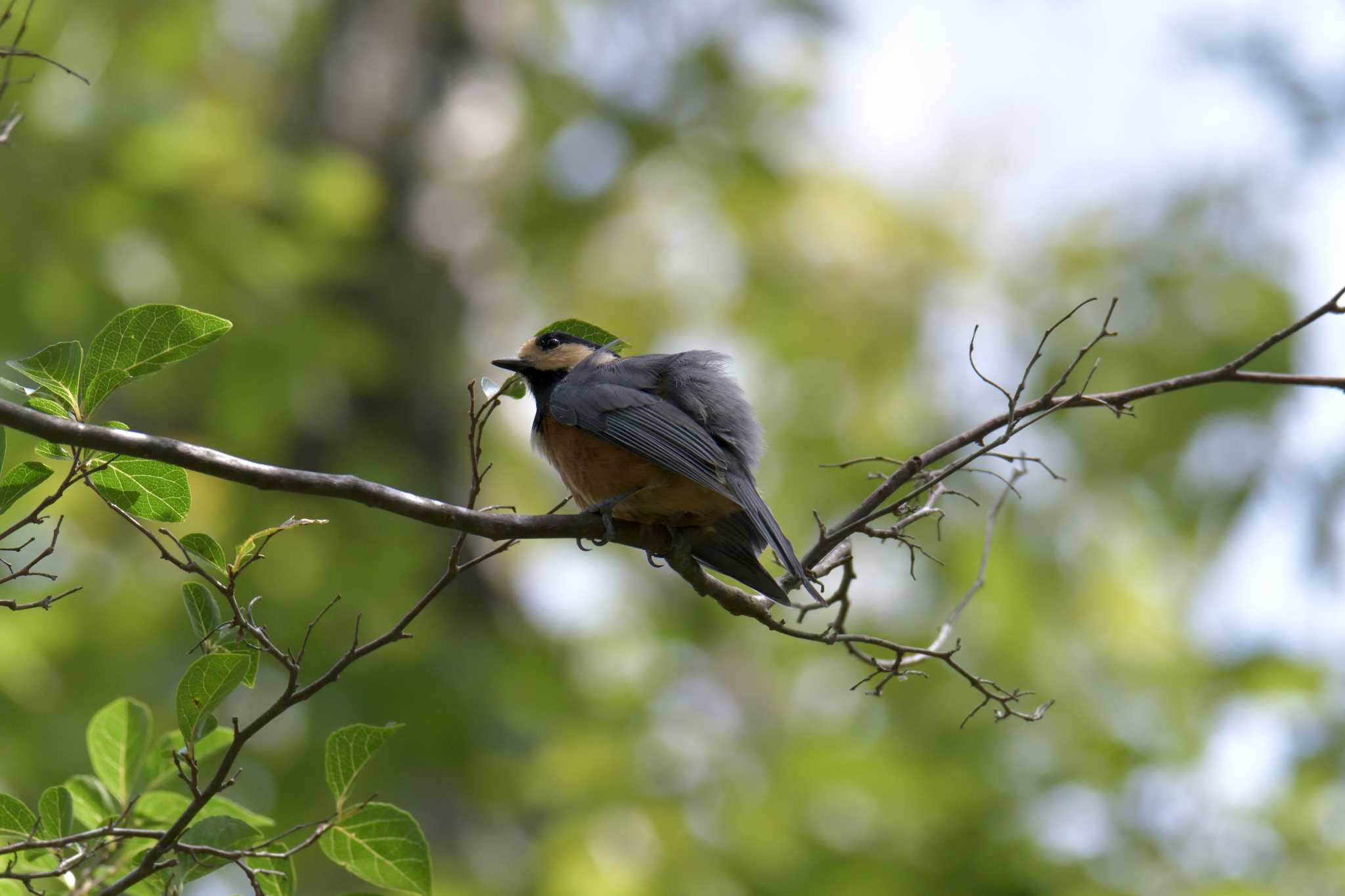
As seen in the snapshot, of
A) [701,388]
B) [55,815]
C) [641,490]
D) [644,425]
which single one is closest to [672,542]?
[641,490]

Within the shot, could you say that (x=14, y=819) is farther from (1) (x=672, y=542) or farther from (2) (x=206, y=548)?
(1) (x=672, y=542)

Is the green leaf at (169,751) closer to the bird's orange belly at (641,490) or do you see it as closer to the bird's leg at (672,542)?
the bird's leg at (672,542)

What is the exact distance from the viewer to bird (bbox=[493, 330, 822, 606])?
10.8 ft

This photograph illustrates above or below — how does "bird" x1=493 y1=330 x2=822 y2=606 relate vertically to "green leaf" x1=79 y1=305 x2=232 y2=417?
above

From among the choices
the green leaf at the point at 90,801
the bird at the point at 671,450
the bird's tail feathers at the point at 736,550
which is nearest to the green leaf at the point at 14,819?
the green leaf at the point at 90,801

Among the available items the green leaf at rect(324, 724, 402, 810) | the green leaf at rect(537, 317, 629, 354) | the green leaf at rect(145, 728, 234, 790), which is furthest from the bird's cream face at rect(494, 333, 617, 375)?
the green leaf at rect(324, 724, 402, 810)

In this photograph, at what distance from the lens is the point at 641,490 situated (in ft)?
10.8

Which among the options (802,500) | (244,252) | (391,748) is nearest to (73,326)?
(244,252)

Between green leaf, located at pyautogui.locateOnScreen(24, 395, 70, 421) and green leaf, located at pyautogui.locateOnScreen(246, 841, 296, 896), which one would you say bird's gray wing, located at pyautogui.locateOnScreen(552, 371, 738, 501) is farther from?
green leaf, located at pyautogui.locateOnScreen(24, 395, 70, 421)

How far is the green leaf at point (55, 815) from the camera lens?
2.06 m

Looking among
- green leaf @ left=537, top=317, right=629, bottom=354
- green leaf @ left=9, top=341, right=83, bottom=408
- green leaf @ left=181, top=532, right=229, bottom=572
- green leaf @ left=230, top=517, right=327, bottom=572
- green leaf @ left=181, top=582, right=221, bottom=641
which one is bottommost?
green leaf @ left=181, top=582, right=221, bottom=641

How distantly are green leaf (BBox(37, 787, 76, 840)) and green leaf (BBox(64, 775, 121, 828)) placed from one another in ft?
0.79

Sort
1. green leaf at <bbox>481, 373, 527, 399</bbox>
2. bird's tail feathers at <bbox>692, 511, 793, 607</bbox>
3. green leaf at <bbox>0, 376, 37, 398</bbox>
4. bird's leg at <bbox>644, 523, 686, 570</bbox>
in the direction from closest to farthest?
1. green leaf at <bbox>0, 376, 37, 398</bbox>
2. green leaf at <bbox>481, 373, 527, 399</bbox>
3. bird's leg at <bbox>644, 523, 686, 570</bbox>
4. bird's tail feathers at <bbox>692, 511, 793, 607</bbox>

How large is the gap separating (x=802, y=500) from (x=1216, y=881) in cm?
359
